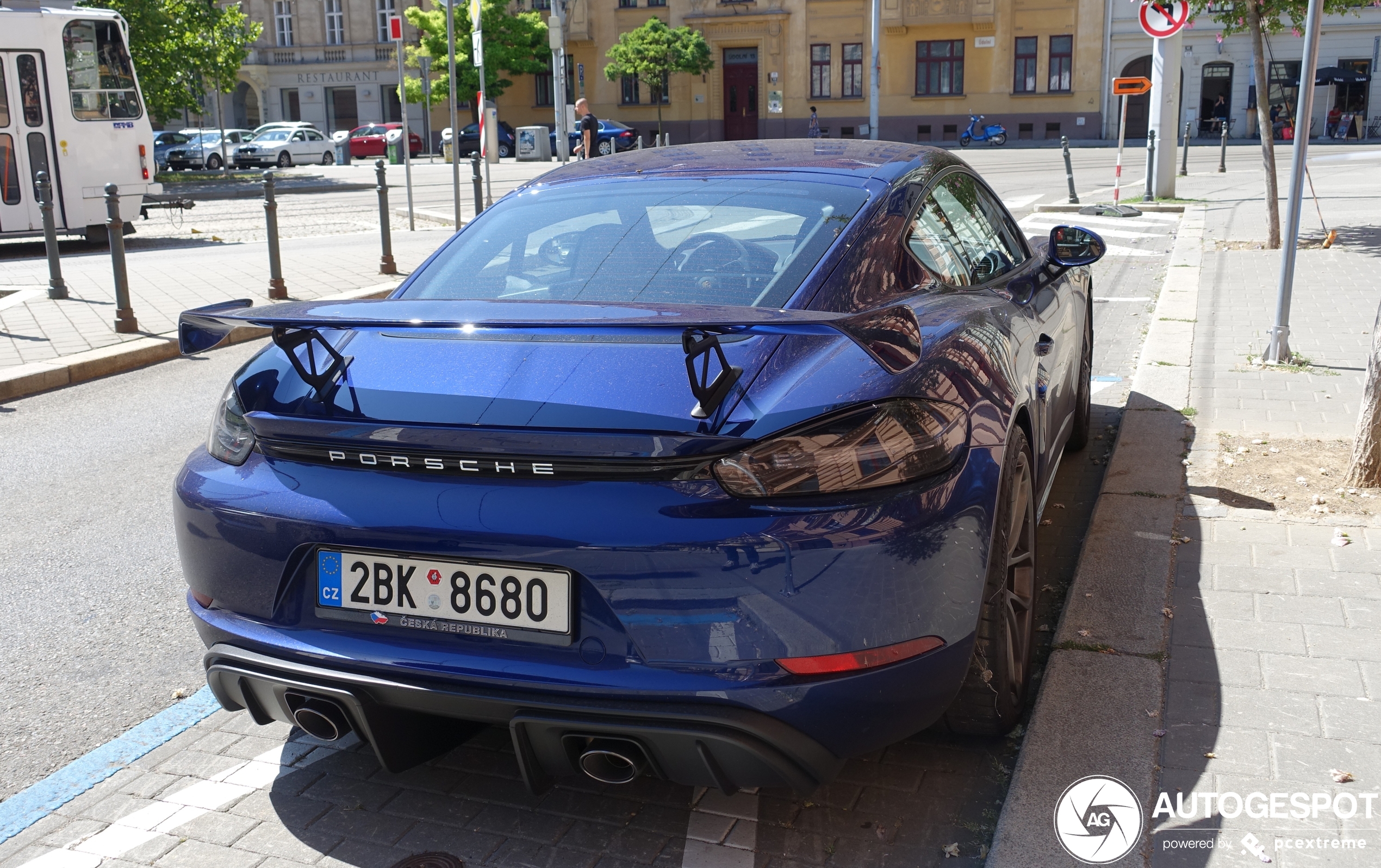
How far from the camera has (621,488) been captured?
7.78ft

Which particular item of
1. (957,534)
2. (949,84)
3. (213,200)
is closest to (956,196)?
(957,534)

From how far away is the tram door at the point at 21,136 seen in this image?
51.6 feet

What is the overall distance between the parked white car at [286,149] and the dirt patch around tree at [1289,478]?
43.4 meters

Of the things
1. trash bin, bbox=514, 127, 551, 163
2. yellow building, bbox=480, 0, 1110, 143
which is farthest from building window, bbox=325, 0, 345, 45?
trash bin, bbox=514, 127, 551, 163

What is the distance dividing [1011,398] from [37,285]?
1234 cm

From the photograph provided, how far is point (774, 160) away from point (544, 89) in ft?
192

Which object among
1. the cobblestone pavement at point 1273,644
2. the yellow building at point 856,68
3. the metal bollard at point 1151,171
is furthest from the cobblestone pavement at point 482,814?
the yellow building at point 856,68

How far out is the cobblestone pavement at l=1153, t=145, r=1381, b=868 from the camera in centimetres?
270

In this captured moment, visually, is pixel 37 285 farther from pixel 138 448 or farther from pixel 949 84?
pixel 949 84

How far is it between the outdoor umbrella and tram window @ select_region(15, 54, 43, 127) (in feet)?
140

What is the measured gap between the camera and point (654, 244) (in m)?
3.30

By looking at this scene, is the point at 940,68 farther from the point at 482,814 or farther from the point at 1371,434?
the point at 482,814

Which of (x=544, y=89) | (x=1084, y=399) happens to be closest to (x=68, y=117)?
(x=1084, y=399)

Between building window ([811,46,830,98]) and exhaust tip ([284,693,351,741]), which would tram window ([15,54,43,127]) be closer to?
exhaust tip ([284,693,351,741])
